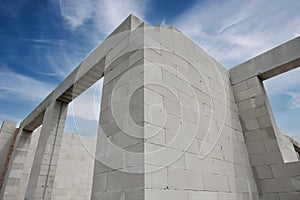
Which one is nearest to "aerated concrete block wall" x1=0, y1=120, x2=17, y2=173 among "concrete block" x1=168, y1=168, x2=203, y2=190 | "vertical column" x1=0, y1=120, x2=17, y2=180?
"vertical column" x1=0, y1=120, x2=17, y2=180

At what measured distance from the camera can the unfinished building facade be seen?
1.89 metres

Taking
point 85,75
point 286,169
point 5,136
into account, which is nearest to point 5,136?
point 5,136

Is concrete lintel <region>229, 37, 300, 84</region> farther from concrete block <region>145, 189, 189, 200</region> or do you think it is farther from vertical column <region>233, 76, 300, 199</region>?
concrete block <region>145, 189, 189, 200</region>

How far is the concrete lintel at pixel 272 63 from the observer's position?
133 inches

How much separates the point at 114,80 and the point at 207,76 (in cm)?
169

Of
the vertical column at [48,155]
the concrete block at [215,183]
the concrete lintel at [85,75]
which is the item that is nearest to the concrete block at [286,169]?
the concrete block at [215,183]

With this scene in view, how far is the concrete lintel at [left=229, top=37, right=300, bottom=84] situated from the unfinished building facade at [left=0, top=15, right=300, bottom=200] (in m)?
0.02

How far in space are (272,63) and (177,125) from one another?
2.63 meters

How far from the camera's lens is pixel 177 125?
2.23 metres

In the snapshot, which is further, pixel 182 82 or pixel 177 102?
pixel 182 82

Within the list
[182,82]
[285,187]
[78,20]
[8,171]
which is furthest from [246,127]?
[8,171]

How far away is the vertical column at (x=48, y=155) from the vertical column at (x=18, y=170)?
2.14 metres

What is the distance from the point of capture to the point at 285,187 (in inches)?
111

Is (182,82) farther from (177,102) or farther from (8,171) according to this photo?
(8,171)
